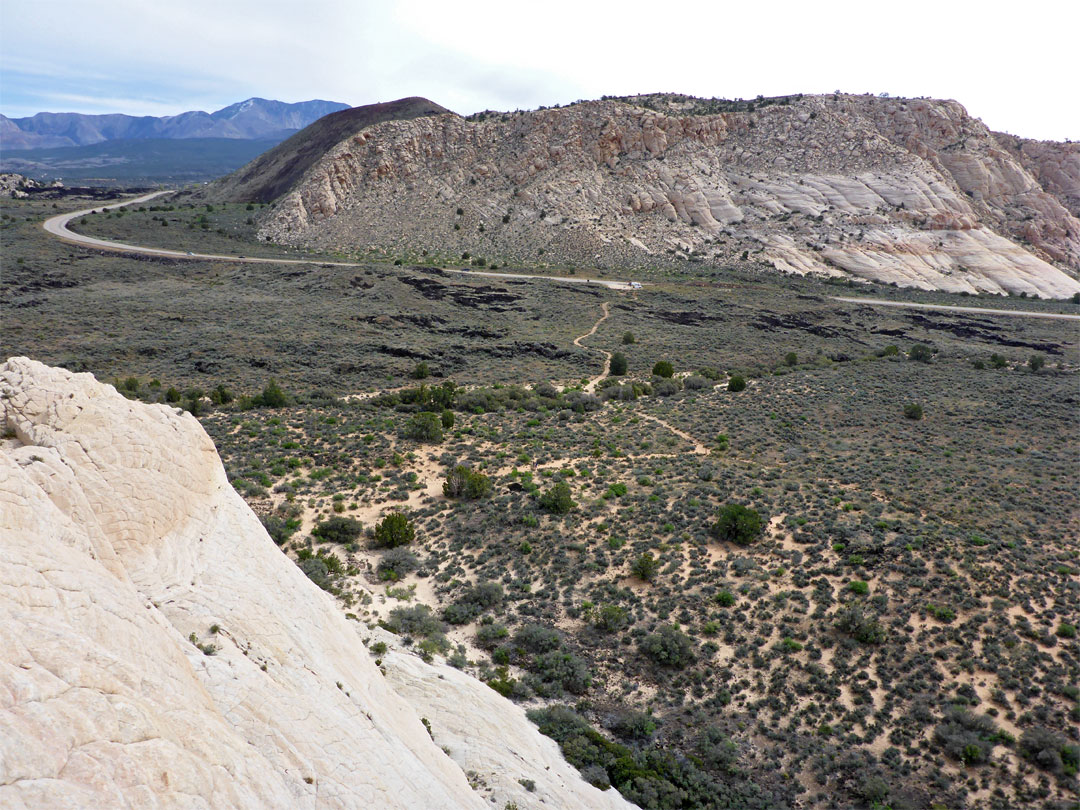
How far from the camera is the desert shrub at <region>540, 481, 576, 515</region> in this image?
60.9 feet

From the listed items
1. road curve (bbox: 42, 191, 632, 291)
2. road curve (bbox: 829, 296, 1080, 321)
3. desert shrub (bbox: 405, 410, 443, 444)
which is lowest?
desert shrub (bbox: 405, 410, 443, 444)

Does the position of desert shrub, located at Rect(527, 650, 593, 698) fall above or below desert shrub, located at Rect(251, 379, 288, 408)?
below

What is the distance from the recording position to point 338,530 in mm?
17188

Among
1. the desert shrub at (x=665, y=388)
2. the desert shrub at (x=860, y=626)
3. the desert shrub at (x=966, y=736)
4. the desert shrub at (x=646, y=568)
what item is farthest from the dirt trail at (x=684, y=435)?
the desert shrub at (x=966, y=736)

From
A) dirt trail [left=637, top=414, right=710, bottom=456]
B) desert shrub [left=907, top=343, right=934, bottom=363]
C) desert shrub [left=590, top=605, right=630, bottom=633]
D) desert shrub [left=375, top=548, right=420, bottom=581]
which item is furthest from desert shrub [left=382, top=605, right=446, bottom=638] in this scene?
desert shrub [left=907, top=343, right=934, bottom=363]

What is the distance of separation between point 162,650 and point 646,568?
12.5 meters

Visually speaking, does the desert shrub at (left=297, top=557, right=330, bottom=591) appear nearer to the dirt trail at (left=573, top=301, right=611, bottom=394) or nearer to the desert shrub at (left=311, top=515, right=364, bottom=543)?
the desert shrub at (left=311, top=515, right=364, bottom=543)

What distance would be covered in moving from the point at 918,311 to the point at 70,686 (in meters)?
67.2

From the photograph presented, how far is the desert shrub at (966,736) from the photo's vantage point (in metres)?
10.6

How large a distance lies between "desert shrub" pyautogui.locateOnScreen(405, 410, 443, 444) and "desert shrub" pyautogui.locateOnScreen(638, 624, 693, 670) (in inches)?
533

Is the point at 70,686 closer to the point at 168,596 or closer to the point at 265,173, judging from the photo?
the point at 168,596

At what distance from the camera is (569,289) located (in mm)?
57438

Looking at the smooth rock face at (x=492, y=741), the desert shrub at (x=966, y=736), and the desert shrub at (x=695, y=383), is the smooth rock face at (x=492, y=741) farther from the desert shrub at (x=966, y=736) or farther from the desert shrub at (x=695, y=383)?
the desert shrub at (x=695, y=383)

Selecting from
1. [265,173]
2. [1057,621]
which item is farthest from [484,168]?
[1057,621]
